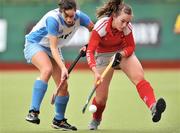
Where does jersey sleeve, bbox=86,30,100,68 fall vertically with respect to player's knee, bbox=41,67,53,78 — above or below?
above

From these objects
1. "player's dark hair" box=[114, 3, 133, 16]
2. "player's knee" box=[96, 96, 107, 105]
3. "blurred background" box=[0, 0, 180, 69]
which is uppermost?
"player's dark hair" box=[114, 3, 133, 16]

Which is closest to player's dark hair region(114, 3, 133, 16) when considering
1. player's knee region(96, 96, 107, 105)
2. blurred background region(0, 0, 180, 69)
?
player's knee region(96, 96, 107, 105)

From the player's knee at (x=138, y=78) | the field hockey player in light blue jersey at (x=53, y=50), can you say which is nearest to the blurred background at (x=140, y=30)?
the field hockey player in light blue jersey at (x=53, y=50)

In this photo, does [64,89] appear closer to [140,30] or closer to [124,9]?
[124,9]

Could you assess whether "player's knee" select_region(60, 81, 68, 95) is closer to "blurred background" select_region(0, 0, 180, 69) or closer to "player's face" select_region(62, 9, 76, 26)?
"player's face" select_region(62, 9, 76, 26)

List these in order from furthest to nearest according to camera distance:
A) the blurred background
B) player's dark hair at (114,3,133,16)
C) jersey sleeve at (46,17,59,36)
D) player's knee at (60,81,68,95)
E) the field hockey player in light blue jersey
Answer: the blurred background → player's knee at (60,81,68,95) → jersey sleeve at (46,17,59,36) → the field hockey player in light blue jersey → player's dark hair at (114,3,133,16)

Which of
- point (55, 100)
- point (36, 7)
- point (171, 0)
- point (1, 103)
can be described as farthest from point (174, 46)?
point (55, 100)

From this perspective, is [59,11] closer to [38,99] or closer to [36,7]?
[38,99]

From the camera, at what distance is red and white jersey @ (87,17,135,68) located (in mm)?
8305

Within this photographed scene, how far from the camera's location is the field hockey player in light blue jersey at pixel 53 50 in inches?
326

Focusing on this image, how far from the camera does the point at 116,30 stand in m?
8.38

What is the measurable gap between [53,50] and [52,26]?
0.28m

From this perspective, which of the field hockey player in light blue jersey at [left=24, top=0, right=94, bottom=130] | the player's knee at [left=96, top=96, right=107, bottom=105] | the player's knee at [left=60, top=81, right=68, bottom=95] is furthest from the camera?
the player's knee at [left=96, top=96, right=107, bottom=105]

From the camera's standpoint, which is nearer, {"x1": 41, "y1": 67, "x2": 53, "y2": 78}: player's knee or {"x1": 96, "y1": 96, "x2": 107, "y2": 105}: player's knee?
{"x1": 41, "y1": 67, "x2": 53, "y2": 78}: player's knee
